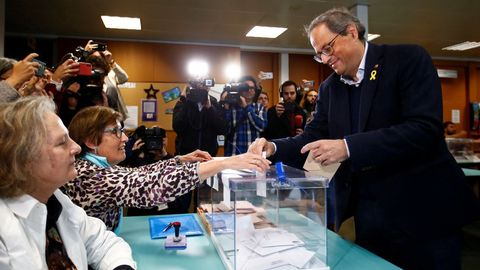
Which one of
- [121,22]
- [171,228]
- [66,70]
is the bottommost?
[171,228]

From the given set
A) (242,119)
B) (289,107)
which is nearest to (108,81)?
(242,119)

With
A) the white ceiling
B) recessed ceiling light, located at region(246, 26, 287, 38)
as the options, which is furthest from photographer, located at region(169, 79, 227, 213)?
recessed ceiling light, located at region(246, 26, 287, 38)

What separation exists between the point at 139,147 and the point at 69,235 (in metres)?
1.89

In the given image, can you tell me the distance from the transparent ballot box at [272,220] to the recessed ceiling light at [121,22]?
4.40m

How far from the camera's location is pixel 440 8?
486 cm

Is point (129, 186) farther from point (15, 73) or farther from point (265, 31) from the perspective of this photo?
point (265, 31)

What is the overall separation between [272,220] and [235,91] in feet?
8.00

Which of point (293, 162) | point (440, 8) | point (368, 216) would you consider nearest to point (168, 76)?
point (440, 8)

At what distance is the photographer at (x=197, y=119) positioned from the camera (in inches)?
136

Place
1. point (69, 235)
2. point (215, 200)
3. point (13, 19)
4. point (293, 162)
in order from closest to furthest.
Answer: point (69, 235) < point (215, 200) < point (293, 162) < point (13, 19)

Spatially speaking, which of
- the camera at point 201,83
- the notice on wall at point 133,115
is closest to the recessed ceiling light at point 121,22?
the notice on wall at point 133,115

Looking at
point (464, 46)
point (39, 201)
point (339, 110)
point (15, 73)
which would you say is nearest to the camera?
point (39, 201)

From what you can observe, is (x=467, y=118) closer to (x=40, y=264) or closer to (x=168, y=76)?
(x=168, y=76)

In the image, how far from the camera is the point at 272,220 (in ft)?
4.50
